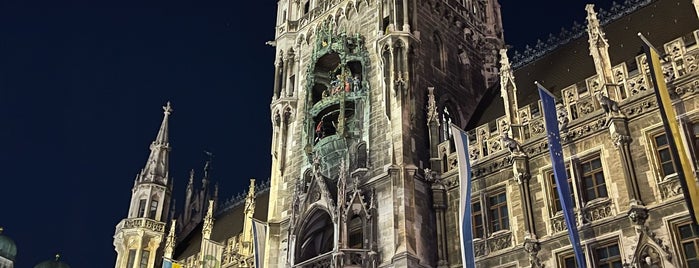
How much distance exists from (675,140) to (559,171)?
415 centimetres

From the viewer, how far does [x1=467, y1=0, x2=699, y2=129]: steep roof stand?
27.6 m

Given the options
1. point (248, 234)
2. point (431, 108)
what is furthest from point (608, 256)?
point (248, 234)

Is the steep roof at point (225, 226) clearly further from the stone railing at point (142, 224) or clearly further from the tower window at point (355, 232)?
the tower window at point (355, 232)

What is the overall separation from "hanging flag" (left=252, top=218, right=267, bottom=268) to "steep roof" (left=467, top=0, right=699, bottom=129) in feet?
38.2

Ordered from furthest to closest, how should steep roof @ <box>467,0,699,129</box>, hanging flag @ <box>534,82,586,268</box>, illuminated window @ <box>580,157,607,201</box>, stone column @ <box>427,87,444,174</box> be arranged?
stone column @ <box>427,87,444,174</box>
steep roof @ <box>467,0,699,129</box>
illuminated window @ <box>580,157,607,201</box>
hanging flag @ <box>534,82,586,268</box>

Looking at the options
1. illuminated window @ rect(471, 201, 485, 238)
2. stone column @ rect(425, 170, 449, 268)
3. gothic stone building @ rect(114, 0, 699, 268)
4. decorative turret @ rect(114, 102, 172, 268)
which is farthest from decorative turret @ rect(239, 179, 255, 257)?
illuminated window @ rect(471, 201, 485, 238)

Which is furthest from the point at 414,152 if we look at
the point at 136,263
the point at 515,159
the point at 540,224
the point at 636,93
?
the point at 136,263

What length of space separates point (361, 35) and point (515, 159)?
11.8m

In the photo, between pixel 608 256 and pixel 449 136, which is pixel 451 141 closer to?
pixel 449 136

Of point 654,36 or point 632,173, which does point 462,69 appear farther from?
point 632,173

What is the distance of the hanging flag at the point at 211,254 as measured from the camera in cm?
3941

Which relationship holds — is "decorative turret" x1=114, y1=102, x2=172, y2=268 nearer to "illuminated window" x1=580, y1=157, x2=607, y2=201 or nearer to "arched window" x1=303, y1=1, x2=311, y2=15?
"arched window" x1=303, y1=1, x2=311, y2=15

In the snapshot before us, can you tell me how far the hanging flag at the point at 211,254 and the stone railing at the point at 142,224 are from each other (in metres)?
10.1

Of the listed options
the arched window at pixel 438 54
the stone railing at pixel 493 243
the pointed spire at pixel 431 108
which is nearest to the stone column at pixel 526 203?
the stone railing at pixel 493 243
